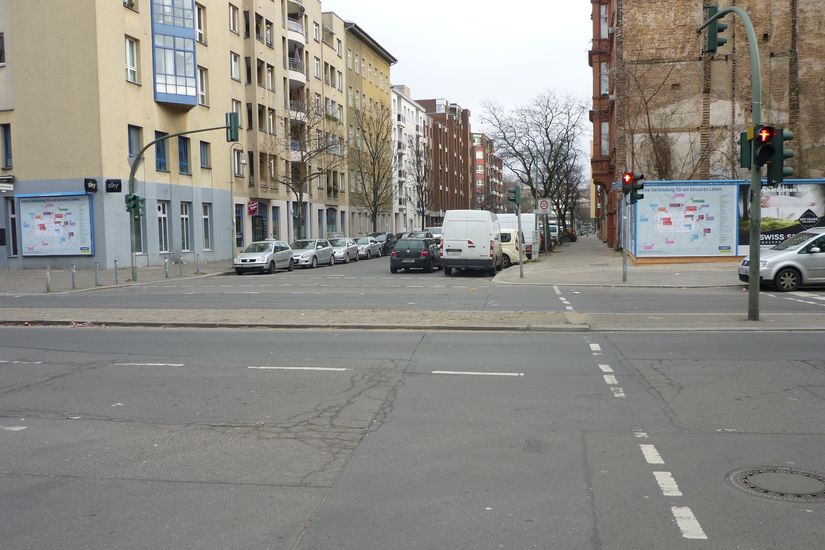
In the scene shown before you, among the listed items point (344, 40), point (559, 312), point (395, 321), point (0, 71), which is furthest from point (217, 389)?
point (344, 40)

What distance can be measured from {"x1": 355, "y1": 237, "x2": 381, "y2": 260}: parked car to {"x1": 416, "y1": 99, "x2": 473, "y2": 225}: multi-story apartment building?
5143cm

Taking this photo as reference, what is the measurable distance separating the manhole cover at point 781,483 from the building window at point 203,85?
3874cm

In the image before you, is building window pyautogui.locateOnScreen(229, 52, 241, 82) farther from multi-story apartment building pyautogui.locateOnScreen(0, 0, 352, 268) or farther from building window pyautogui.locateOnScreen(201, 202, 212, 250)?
building window pyautogui.locateOnScreen(201, 202, 212, 250)

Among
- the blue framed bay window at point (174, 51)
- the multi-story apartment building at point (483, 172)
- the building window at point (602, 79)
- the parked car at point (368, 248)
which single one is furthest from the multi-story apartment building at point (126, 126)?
the multi-story apartment building at point (483, 172)

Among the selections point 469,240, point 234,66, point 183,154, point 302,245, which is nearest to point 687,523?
point 469,240

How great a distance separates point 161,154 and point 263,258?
9.25m

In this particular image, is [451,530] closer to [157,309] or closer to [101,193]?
[157,309]

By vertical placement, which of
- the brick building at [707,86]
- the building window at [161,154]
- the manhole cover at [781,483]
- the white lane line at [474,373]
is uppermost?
the brick building at [707,86]

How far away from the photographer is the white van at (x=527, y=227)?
36.3 metres

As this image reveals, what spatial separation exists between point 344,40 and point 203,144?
96.3ft

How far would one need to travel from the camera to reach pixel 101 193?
31875 mm

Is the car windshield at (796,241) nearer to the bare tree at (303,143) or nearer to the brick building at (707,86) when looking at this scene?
the brick building at (707,86)

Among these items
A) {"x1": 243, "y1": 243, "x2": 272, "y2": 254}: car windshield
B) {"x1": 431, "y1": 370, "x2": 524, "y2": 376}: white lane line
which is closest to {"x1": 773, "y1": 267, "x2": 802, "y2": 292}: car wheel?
{"x1": 431, "y1": 370, "x2": 524, "y2": 376}: white lane line

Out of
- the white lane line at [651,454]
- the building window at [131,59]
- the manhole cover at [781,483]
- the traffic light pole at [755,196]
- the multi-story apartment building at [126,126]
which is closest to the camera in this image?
the manhole cover at [781,483]
